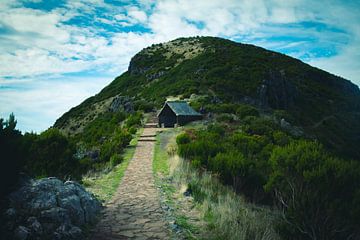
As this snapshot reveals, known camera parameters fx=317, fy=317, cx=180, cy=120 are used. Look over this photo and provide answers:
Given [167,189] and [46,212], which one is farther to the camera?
[167,189]

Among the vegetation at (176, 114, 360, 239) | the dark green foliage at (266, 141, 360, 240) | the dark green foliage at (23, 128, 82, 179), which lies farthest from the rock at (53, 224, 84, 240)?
the dark green foliage at (23, 128, 82, 179)

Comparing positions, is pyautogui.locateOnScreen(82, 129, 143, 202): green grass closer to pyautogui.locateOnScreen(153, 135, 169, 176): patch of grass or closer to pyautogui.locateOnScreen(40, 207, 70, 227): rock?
pyautogui.locateOnScreen(153, 135, 169, 176): patch of grass

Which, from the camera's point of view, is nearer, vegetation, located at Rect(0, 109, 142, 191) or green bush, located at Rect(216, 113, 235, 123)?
vegetation, located at Rect(0, 109, 142, 191)

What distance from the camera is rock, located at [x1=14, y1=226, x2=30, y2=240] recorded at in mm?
5133

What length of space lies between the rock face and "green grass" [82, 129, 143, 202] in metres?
2.18

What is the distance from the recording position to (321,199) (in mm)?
7895

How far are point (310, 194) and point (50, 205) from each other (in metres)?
6.06

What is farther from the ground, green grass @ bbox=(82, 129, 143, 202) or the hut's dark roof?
the hut's dark roof

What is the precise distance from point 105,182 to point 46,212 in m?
5.95

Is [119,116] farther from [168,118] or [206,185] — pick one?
[206,185]

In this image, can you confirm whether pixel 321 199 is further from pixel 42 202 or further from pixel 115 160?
pixel 115 160

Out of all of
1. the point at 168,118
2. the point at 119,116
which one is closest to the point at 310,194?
the point at 168,118

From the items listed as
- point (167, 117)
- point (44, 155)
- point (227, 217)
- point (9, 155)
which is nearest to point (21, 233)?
point (9, 155)

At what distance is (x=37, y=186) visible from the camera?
6352mm
